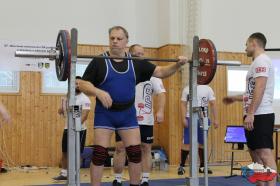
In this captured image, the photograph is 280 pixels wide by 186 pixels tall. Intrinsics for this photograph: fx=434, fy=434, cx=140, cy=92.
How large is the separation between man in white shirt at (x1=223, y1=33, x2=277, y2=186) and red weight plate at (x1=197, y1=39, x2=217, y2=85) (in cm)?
51

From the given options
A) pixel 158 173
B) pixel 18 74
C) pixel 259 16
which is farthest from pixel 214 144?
pixel 18 74

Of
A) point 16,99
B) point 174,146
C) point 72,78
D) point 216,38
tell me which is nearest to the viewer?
point 72,78

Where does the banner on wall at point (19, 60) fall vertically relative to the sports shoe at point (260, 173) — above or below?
above

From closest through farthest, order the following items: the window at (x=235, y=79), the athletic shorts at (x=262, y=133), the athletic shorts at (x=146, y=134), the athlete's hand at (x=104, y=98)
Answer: the athlete's hand at (x=104, y=98) → the athletic shorts at (x=262, y=133) → the athletic shorts at (x=146, y=134) → the window at (x=235, y=79)

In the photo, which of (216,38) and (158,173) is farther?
(216,38)

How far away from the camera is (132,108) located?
12.2 ft

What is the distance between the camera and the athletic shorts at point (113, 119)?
3.58 metres

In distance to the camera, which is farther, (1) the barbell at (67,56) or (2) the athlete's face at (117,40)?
(2) the athlete's face at (117,40)

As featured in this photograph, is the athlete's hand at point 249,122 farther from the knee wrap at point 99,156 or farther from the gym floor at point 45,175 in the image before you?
the gym floor at point 45,175

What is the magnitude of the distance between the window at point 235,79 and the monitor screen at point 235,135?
208 cm

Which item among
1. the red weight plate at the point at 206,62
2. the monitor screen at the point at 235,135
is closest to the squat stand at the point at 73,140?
the red weight plate at the point at 206,62

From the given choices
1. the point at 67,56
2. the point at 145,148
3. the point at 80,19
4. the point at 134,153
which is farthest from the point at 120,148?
the point at 80,19

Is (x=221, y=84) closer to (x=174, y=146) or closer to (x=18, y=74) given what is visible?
(x=174, y=146)

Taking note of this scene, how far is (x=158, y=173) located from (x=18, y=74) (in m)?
3.05
